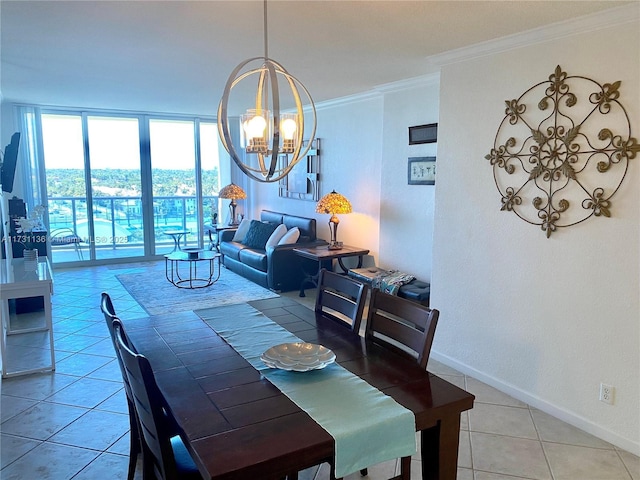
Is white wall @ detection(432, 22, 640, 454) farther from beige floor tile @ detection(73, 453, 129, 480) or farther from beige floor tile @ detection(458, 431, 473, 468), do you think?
beige floor tile @ detection(73, 453, 129, 480)

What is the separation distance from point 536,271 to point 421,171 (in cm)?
179

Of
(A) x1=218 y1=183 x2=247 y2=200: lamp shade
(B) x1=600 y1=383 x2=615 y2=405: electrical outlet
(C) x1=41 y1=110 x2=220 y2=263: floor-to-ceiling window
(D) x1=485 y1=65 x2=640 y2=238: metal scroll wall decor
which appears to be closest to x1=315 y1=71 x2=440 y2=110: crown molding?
(D) x1=485 y1=65 x2=640 y2=238: metal scroll wall decor

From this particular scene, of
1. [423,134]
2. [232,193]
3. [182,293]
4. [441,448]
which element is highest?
[423,134]

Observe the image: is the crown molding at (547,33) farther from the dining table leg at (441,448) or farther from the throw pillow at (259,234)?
the throw pillow at (259,234)

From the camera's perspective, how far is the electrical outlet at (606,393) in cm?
262

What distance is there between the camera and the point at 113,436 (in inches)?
104

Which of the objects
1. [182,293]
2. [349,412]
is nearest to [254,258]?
[182,293]

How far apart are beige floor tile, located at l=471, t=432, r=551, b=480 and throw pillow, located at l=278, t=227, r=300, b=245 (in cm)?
365

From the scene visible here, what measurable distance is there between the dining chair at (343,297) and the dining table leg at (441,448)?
0.75 m

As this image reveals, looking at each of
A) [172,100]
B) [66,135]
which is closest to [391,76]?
[172,100]

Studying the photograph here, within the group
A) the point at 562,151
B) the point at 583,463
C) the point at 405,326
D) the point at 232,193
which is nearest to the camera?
the point at 405,326

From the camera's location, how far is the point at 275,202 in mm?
7562

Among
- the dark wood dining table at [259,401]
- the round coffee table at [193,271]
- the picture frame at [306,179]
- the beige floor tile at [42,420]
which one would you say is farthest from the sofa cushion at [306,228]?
the dark wood dining table at [259,401]

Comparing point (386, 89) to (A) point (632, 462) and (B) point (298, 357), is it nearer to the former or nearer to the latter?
(B) point (298, 357)
